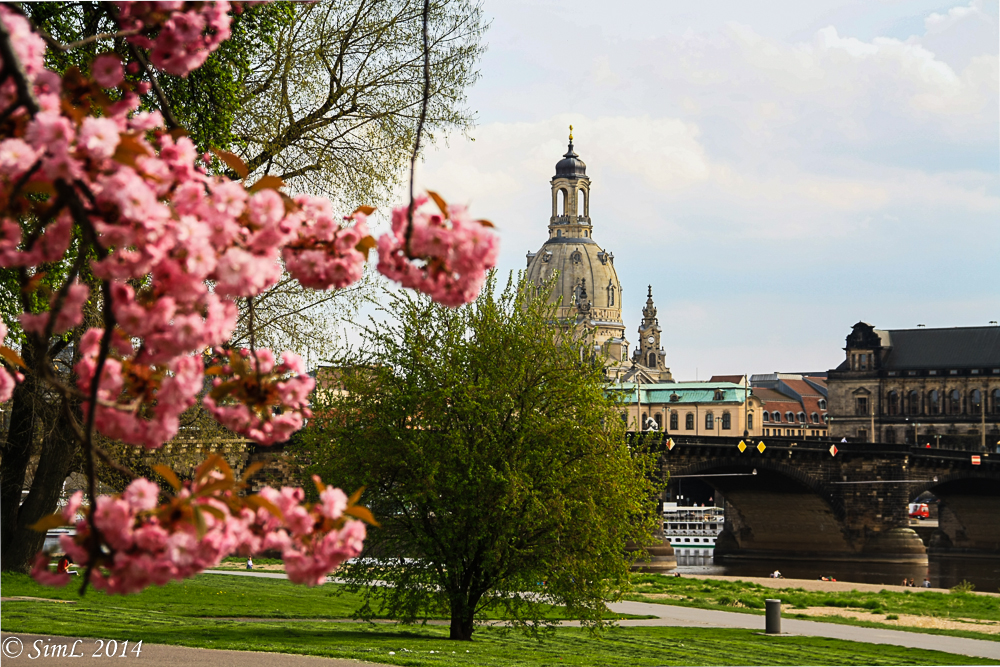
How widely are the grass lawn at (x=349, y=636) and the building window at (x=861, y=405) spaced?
13266 centimetres

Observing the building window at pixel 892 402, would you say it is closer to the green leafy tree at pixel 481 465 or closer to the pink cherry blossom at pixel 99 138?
the green leafy tree at pixel 481 465

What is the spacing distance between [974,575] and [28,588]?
237 ft

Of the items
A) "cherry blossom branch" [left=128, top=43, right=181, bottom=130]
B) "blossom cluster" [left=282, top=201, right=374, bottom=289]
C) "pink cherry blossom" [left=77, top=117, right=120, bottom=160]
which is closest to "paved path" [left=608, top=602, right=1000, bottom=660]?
"blossom cluster" [left=282, top=201, right=374, bottom=289]

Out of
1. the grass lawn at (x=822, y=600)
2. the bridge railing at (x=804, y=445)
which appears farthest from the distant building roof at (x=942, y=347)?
the grass lawn at (x=822, y=600)

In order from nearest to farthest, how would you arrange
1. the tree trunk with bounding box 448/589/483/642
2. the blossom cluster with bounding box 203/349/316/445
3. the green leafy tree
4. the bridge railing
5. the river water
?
the blossom cluster with bounding box 203/349/316/445, the green leafy tree, the tree trunk with bounding box 448/589/483/642, the river water, the bridge railing

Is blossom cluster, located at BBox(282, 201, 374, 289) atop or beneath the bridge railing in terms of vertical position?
beneath

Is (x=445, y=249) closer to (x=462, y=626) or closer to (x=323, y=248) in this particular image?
(x=323, y=248)

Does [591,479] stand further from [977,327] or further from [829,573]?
[977,327]

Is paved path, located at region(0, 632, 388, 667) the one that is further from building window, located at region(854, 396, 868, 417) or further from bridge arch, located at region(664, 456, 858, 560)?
building window, located at region(854, 396, 868, 417)

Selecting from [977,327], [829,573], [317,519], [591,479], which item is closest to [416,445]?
[591,479]

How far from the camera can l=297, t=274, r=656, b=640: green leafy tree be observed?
71.8ft

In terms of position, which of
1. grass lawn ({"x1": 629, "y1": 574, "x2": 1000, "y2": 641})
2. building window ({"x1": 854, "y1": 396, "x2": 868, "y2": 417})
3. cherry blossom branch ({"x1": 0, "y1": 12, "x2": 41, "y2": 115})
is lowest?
grass lawn ({"x1": 629, "y1": 574, "x2": 1000, "y2": 641})

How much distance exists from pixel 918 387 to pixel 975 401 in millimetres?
7461

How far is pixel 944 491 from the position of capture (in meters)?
101
